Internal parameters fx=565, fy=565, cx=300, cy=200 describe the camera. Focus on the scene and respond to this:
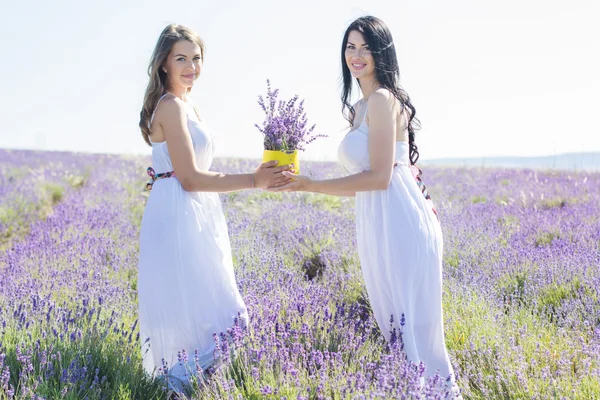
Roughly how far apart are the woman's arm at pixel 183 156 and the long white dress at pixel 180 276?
0.26ft

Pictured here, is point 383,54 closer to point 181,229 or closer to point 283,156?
point 283,156

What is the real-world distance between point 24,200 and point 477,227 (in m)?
6.32

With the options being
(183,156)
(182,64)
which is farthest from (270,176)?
(182,64)

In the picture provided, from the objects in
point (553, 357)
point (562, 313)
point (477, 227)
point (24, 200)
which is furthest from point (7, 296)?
point (24, 200)

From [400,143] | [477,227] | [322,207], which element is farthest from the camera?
[322,207]

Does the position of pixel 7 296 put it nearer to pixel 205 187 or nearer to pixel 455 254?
pixel 205 187

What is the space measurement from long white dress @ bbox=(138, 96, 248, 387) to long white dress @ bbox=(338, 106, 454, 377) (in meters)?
0.76

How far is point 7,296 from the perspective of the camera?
11.3 ft

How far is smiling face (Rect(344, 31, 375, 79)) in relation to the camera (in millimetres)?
2719

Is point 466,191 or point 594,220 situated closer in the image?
point 594,220

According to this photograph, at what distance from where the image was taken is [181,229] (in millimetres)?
2729

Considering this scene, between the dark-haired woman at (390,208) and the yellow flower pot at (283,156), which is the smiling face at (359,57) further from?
the yellow flower pot at (283,156)

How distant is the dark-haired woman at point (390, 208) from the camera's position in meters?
2.58

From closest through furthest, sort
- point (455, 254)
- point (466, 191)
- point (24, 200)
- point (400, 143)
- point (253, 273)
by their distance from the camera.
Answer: point (400, 143)
point (253, 273)
point (455, 254)
point (24, 200)
point (466, 191)
